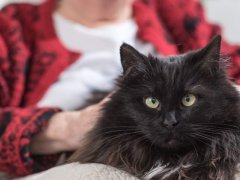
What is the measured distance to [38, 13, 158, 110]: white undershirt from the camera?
1.47 m

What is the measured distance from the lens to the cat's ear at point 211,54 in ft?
3.00

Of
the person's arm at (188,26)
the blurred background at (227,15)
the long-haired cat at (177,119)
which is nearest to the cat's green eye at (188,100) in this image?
the long-haired cat at (177,119)

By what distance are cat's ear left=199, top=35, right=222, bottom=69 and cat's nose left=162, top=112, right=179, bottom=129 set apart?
0.15m

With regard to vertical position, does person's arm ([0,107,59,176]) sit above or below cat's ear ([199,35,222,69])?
below

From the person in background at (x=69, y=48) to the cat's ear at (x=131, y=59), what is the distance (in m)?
0.36

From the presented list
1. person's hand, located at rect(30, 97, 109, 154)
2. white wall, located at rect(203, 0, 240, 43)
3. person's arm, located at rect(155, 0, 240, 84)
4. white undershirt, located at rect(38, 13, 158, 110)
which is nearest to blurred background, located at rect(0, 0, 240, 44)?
white wall, located at rect(203, 0, 240, 43)

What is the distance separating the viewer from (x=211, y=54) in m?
0.93

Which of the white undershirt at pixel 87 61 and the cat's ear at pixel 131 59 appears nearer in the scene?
the cat's ear at pixel 131 59

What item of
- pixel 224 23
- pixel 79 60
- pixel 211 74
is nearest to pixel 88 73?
pixel 79 60

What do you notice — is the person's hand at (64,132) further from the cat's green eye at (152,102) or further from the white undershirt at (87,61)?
the cat's green eye at (152,102)

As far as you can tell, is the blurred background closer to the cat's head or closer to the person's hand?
the person's hand

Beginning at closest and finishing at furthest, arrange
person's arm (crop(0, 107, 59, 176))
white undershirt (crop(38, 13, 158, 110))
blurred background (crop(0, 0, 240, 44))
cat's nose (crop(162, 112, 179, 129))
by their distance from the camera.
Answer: cat's nose (crop(162, 112, 179, 129)) < person's arm (crop(0, 107, 59, 176)) < white undershirt (crop(38, 13, 158, 110)) < blurred background (crop(0, 0, 240, 44))

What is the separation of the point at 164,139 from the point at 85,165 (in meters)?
0.21

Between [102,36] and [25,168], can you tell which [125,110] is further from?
[102,36]
